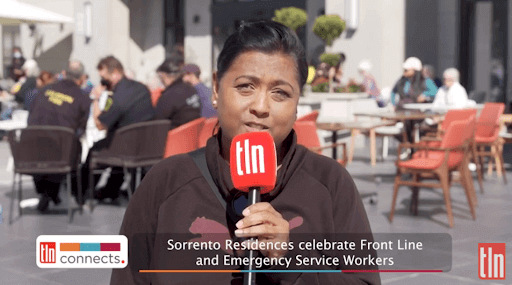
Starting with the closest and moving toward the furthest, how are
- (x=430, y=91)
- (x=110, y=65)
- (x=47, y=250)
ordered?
(x=47, y=250)
(x=110, y=65)
(x=430, y=91)

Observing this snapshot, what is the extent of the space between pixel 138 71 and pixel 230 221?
21.9 meters

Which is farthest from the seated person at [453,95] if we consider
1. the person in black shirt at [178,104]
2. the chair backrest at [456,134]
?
the person in black shirt at [178,104]

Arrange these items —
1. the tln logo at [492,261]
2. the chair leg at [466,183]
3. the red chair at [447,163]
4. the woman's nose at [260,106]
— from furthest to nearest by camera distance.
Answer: the chair leg at [466,183] < the red chair at [447,163] < the tln logo at [492,261] < the woman's nose at [260,106]

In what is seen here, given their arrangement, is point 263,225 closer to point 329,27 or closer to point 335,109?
point 335,109

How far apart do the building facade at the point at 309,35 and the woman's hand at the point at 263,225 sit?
12.2 m

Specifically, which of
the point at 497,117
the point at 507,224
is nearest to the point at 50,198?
the point at 507,224

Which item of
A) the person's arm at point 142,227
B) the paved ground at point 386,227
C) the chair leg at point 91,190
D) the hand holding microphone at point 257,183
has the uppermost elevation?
the hand holding microphone at point 257,183

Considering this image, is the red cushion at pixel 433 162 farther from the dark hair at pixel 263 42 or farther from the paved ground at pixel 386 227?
the dark hair at pixel 263 42

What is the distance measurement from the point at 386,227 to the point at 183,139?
6.52ft

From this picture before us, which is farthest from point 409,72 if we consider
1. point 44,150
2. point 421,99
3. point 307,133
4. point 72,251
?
point 72,251

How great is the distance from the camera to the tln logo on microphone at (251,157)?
1232 mm

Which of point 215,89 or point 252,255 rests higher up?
point 215,89

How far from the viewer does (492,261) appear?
190cm

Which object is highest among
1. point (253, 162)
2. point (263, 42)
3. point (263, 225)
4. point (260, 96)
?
point (263, 42)
